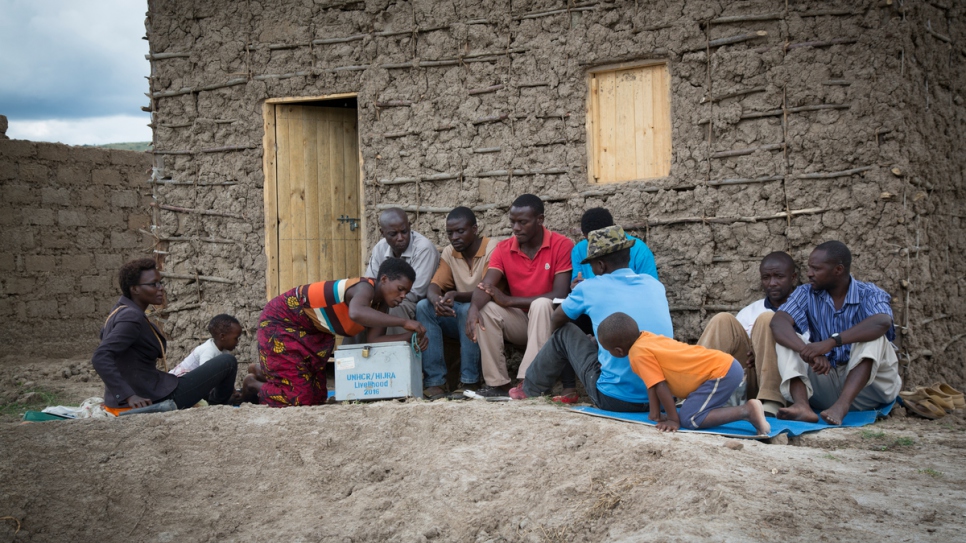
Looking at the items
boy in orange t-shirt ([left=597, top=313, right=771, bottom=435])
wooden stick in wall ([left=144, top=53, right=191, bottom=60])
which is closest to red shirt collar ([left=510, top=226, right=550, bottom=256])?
boy in orange t-shirt ([left=597, top=313, right=771, bottom=435])

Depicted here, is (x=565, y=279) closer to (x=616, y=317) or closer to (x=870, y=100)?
(x=616, y=317)

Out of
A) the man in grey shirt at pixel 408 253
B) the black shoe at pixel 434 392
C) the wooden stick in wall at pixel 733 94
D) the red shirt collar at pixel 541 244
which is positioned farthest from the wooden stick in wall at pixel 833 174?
the black shoe at pixel 434 392

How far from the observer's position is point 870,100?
5543 mm

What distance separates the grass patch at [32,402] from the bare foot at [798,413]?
19.8 ft

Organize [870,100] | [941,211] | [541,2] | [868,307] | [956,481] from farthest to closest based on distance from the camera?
[541,2], [941,211], [870,100], [868,307], [956,481]

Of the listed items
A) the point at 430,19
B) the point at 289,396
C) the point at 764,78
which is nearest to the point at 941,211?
the point at 764,78

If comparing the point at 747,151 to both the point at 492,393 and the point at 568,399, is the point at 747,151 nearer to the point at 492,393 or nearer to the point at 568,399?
the point at 568,399

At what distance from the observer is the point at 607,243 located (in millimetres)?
4914

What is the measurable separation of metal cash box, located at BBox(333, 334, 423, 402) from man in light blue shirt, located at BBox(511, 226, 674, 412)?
3.29 feet

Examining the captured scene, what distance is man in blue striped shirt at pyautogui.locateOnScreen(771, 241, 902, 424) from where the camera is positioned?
4.65m

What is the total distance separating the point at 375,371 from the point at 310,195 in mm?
2760

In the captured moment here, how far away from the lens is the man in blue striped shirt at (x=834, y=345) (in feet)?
15.3

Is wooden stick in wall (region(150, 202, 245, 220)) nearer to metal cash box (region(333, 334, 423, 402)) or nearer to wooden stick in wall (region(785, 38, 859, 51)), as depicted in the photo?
metal cash box (region(333, 334, 423, 402))

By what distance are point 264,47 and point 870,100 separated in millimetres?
5048
